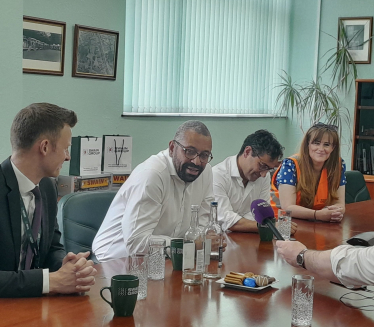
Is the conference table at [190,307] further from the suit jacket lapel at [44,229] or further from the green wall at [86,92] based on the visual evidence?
the green wall at [86,92]

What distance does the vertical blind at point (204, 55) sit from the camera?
199 inches

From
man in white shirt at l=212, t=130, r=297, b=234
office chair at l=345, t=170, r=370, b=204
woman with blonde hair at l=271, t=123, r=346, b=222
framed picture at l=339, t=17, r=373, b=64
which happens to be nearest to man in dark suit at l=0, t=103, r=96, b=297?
man in white shirt at l=212, t=130, r=297, b=234

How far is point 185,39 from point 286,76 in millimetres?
2075

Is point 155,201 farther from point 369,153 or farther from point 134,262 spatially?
point 369,153

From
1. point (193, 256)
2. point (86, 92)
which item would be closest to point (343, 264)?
point (193, 256)

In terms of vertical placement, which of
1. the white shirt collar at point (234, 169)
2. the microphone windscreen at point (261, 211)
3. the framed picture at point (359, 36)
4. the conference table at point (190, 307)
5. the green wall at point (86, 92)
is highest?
the framed picture at point (359, 36)

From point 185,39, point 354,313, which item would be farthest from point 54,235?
point 185,39

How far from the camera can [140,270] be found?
5.90 ft

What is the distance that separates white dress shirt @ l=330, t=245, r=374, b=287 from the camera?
1.80 metres

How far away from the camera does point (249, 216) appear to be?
3443 mm

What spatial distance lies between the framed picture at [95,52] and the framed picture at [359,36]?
332 cm

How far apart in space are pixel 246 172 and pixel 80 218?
1.07 meters

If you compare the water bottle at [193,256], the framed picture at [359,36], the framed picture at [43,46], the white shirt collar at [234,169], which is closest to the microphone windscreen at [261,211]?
the water bottle at [193,256]

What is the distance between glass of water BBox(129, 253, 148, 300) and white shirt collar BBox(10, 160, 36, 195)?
0.53 m
